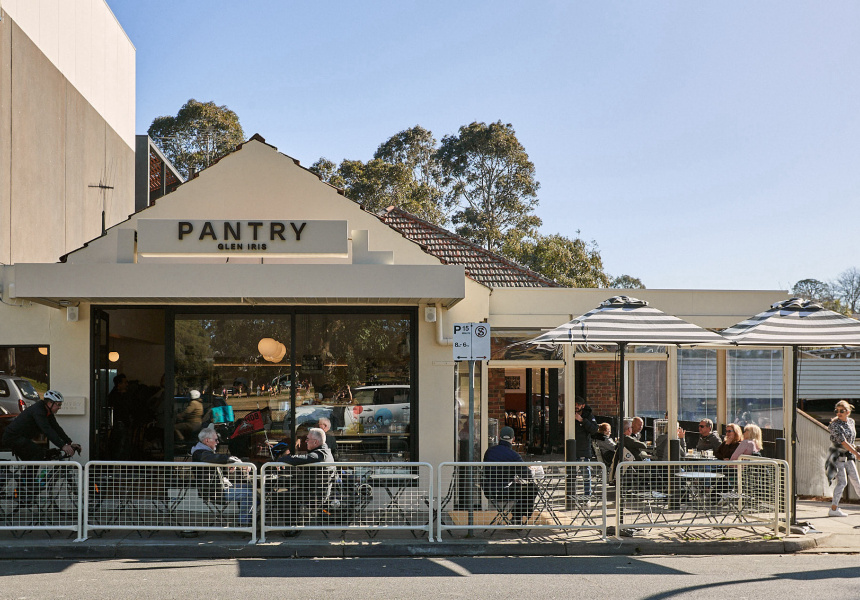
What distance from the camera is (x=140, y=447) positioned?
43.5ft

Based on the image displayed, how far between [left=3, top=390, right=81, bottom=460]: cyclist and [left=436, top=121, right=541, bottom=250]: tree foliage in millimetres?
32971

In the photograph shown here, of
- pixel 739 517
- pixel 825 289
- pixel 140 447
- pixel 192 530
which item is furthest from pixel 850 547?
pixel 825 289

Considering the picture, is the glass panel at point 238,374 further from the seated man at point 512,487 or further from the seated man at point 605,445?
the seated man at point 605,445

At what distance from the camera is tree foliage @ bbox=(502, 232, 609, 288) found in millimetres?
36375

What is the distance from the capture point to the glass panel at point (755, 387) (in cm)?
1526

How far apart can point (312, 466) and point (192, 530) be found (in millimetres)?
1545

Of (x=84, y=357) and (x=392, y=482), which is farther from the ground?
(x=84, y=357)

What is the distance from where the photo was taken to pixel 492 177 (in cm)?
4344

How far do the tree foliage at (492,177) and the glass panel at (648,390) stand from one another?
23.4m

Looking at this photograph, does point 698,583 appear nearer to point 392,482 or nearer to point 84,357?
point 392,482

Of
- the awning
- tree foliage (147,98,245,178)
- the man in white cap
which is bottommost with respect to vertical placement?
the man in white cap

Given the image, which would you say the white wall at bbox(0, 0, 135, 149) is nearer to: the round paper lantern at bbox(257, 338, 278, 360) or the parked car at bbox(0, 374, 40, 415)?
the parked car at bbox(0, 374, 40, 415)

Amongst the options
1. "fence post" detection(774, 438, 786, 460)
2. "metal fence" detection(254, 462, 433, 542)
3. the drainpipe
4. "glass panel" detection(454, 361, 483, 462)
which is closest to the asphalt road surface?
"metal fence" detection(254, 462, 433, 542)

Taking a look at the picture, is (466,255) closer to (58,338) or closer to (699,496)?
(58,338)
